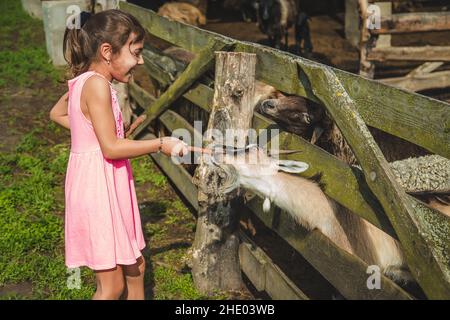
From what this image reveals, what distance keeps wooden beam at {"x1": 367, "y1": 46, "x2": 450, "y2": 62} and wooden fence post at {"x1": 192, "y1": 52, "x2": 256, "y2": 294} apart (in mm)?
4105

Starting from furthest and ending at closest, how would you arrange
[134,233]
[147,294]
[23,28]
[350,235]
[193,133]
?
1. [23,28]
2. [193,133]
3. [147,294]
4. [350,235]
5. [134,233]

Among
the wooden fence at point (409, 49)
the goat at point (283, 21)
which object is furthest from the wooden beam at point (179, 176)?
the goat at point (283, 21)

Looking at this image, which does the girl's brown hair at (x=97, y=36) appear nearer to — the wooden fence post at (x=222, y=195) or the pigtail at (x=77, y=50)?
the pigtail at (x=77, y=50)

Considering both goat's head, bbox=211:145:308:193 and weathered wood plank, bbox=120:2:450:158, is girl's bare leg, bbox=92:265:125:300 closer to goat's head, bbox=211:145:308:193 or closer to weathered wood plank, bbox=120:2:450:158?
goat's head, bbox=211:145:308:193

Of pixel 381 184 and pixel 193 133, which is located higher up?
pixel 381 184

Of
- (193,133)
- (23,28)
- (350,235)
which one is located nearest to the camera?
(350,235)

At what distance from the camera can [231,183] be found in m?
3.53

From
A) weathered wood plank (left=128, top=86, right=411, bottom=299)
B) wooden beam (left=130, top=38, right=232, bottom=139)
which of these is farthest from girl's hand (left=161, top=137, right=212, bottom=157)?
wooden beam (left=130, top=38, right=232, bottom=139)

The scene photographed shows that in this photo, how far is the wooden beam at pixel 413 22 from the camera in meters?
7.07

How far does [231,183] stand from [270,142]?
14.5 inches

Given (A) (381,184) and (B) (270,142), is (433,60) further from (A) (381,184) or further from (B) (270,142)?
(A) (381,184)

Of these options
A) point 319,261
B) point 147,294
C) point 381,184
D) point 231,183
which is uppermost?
point 381,184

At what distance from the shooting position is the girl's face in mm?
2922
